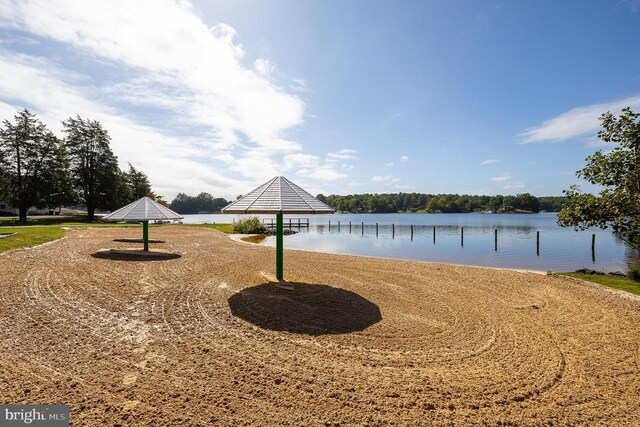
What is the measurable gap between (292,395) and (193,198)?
666 feet

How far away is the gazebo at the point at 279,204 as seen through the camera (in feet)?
31.8

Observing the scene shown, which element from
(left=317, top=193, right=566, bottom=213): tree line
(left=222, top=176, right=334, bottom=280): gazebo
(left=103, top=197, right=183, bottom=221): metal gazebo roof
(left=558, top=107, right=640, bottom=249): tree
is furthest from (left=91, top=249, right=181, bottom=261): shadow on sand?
(left=317, top=193, right=566, bottom=213): tree line

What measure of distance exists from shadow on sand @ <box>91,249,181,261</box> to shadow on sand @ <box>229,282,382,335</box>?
7.30m

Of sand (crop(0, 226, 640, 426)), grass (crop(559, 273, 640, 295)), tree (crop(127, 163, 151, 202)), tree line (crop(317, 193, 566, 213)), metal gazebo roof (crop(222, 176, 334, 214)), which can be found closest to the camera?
sand (crop(0, 226, 640, 426))

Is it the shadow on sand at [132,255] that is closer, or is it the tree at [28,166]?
the shadow on sand at [132,255]

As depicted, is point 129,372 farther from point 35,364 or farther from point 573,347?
point 573,347

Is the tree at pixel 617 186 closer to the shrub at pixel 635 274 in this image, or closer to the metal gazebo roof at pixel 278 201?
the shrub at pixel 635 274

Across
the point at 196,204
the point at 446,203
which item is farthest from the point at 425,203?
the point at 196,204

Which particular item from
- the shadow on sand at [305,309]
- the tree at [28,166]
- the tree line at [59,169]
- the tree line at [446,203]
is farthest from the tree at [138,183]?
the tree line at [446,203]

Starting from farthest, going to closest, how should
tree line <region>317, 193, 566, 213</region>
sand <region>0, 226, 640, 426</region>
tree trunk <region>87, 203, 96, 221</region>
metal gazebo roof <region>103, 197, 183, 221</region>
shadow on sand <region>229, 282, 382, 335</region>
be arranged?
tree line <region>317, 193, 566, 213</region>
tree trunk <region>87, 203, 96, 221</region>
metal gazebo roof <region>103, 197, 183, 221</region>
shadow on sand <region>229, 282, 382, 335</region>
sand <region>0, 226, 640, 426</region>

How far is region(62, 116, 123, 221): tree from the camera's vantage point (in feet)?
154

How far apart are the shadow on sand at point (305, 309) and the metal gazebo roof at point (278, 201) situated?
232 centimetres

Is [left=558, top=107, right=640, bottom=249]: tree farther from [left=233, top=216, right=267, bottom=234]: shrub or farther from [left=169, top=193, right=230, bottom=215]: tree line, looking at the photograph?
[left=169, top=193, right=230, bottom=215]: tree line

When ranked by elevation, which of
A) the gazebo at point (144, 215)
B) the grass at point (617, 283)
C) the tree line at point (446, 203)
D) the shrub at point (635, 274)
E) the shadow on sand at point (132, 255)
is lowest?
the grass at point (617, 283)
